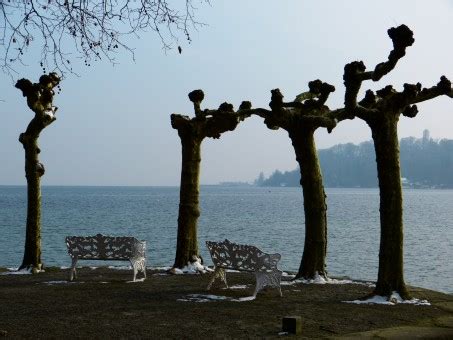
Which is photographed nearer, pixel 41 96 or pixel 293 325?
pixel 293 325

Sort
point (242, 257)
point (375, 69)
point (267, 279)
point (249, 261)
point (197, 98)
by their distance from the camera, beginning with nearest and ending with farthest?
point (375, 69), point (267, 279), point (249, 261), point (242, 257), point (197, 98)

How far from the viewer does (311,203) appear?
48.0 ft

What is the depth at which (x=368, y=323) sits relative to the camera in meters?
9.62

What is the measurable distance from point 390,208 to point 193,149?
6008 millimetres

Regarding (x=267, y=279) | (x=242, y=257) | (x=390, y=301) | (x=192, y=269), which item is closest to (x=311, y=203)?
(x=242, y=257)

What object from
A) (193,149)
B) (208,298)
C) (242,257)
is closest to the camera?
(208,298)

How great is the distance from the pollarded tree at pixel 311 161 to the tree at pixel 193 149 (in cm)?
192

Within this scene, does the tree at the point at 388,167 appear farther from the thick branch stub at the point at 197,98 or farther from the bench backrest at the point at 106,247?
the thick branch stub at the point at 197,98

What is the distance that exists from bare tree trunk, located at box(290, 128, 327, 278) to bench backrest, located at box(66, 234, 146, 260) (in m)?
3.49

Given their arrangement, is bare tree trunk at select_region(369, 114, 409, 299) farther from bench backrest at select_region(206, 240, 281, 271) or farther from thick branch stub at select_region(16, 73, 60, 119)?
thick branch stub at select_region(16, 73, 60, 119)

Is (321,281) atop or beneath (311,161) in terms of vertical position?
beneath

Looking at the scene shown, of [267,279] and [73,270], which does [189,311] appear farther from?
[73,270]

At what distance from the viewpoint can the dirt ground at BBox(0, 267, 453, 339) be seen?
28.9 feet

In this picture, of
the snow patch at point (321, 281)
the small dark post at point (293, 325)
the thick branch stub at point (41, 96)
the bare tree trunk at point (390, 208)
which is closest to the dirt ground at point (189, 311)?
the small dark post at point (293, 325)
